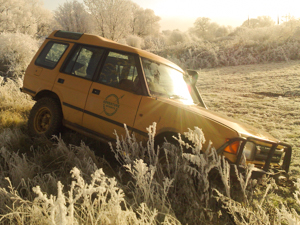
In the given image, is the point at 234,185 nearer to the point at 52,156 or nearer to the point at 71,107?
the point at 52,156

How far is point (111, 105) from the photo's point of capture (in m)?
3.57

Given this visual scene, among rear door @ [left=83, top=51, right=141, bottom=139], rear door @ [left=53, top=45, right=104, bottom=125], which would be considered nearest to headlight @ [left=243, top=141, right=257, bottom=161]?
rear door @ [left=83, top=51, right=141, bottom=139]

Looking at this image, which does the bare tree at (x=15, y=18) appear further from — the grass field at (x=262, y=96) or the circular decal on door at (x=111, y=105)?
the circular decal on door at (x=111, y=105)

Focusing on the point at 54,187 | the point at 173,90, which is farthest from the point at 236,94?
the point at 54,187

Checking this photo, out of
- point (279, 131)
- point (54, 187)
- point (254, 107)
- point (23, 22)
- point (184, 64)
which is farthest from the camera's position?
point (23, 22)

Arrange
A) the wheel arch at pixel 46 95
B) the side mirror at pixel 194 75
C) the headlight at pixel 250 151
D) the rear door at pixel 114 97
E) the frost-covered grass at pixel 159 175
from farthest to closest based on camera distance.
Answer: the side mirror at pixel 194 75 → the wheel arch at pixel 46 95 → the rear door at pixel 114 97 → the headlight at pixel 250 151 → the frost-covered grass at pixel 159 175

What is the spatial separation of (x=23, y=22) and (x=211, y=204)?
34.7 meters

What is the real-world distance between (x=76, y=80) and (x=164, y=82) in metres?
1.41

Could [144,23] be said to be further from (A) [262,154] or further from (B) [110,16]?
(A) [262,154]

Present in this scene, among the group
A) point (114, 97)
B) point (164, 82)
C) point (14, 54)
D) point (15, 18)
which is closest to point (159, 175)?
point (114, 97)

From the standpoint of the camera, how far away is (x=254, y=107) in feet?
19.2

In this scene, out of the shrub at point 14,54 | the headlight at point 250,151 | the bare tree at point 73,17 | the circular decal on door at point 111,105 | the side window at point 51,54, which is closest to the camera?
the headlight at point 250,151

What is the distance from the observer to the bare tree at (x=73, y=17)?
3425 cm

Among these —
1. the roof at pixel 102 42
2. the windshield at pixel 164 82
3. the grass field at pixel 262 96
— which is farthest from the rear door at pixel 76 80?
the grass field at pixel 262 96
